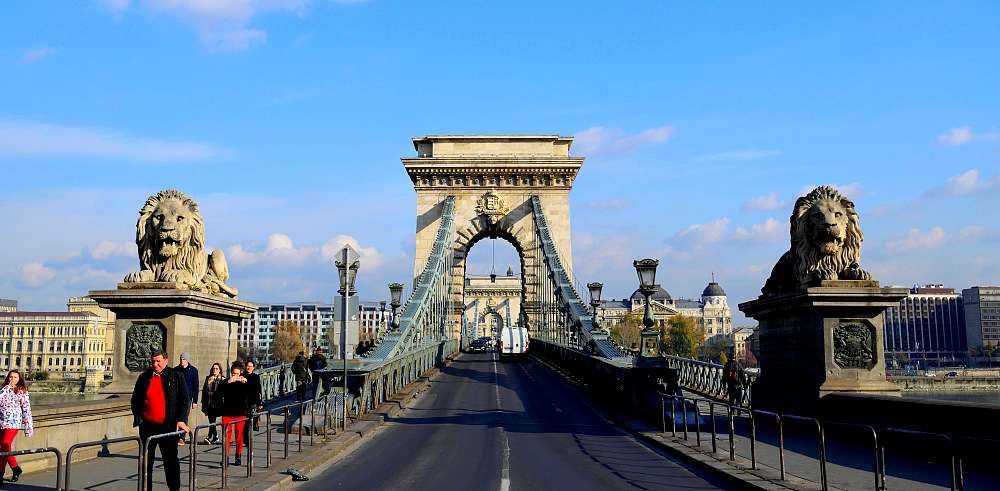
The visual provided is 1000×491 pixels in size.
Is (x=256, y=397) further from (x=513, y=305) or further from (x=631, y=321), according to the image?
(x=631, y=321)

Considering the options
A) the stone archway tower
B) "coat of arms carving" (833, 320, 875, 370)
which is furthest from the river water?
"coat of arms carving" (833, 320, 875, 370)

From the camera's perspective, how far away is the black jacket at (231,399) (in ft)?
41.4

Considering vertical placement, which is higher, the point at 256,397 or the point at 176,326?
the point at 176,326

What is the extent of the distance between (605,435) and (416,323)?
1566 centimetres

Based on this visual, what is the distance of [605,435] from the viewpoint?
1652 cm

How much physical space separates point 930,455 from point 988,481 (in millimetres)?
1929

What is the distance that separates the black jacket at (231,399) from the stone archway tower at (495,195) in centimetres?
4128

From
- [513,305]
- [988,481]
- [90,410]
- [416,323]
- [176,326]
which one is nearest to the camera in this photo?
[988,481]

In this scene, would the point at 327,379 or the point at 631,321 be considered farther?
the point at 631,321

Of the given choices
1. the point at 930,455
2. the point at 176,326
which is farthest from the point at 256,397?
the point at 930,455

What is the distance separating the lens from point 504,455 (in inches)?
535

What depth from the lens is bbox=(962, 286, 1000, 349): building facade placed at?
175663 mm

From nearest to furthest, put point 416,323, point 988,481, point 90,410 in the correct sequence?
point 988,481 → point 90,410 → point 416,323

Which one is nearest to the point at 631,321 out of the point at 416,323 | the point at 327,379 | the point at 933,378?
the point at 933,378
